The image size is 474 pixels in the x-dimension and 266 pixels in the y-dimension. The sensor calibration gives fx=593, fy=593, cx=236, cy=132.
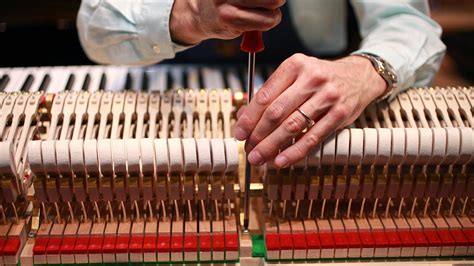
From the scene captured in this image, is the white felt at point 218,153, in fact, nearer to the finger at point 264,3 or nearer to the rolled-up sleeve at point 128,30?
the finger at point 264,3

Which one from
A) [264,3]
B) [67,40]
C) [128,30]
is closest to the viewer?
[264,3]

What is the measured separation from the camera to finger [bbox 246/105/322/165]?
1.50 metres

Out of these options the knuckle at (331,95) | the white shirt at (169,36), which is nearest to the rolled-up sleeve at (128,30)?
the white shirt at (169,36)

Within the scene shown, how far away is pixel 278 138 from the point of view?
1.51m

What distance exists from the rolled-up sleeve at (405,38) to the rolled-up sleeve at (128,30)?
0.63m

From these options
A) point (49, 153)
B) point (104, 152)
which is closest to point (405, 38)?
point (104, 152)

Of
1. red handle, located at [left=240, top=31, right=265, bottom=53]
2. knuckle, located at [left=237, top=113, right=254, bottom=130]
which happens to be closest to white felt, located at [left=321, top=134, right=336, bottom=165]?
knuckle, located at [left=237, top=113, right=254, bottom=130]

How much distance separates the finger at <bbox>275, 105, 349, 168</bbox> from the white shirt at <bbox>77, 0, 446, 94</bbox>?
40 centimetres

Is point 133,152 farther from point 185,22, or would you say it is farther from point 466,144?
point 466,144

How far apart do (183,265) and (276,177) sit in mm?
353

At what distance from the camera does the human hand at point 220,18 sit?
1.46m

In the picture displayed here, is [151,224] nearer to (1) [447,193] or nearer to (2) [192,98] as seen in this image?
(2) [192,98]

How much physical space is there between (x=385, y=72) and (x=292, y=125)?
0.45 m

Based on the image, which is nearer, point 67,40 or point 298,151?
point 298,151
